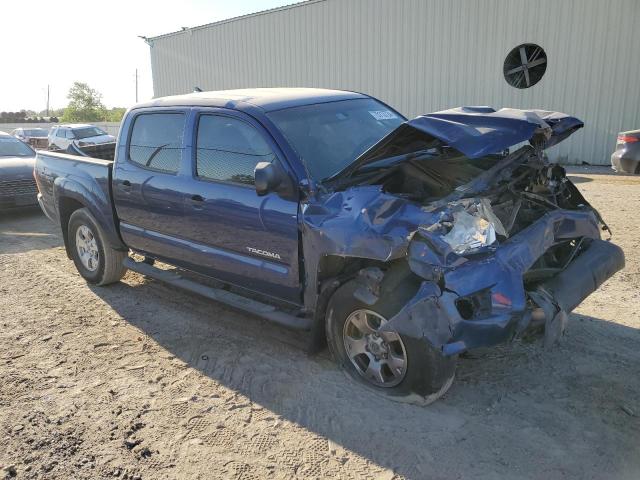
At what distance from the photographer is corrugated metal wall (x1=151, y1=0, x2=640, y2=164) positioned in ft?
44.0

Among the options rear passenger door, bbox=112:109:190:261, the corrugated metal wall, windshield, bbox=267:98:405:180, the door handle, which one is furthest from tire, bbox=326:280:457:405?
the corrugated metal wall

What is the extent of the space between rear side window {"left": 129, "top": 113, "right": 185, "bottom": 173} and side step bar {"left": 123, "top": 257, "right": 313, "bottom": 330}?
966 millimetres

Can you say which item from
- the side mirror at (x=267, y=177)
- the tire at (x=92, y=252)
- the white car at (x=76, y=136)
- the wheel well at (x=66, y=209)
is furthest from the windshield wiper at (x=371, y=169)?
the white car at (x=76, y=136)

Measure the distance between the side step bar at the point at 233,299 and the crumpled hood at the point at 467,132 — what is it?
1058 mm

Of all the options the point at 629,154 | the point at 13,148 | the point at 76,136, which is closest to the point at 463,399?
the point at 629,154

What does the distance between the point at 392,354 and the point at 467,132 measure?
4.62ft

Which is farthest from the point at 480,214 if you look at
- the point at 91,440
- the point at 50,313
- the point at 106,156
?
the point at 106,156

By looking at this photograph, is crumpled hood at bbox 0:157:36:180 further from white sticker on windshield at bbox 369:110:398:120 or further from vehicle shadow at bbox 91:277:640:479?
white sticker on windshield at bbox 369:110:398:120

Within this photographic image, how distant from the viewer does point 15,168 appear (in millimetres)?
9578

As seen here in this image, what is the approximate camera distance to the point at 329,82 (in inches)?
714

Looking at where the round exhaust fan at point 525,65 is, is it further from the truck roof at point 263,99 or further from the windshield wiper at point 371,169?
the windshield wiper at point 371,169

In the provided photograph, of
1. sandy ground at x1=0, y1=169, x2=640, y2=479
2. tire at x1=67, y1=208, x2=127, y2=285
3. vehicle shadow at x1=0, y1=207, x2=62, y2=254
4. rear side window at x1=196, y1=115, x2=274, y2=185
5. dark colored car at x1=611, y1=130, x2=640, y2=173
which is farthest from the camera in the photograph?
dark colored car at x1=611, y1=130, x2=640, y2=173

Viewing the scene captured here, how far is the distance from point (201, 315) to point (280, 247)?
155 cm

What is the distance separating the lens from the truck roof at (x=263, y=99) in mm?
3977
